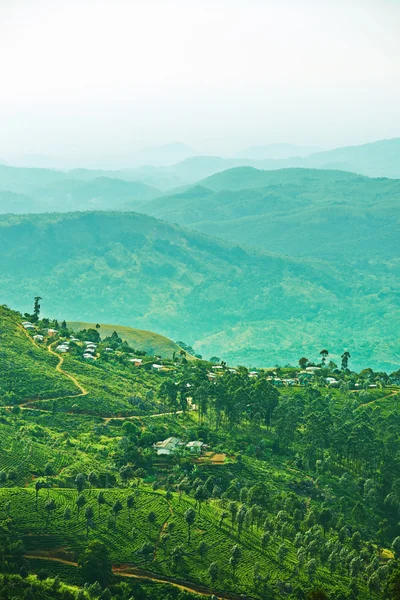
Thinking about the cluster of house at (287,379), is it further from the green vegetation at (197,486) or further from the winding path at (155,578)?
the winding path at (155,578)

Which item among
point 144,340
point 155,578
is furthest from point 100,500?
point 144,340

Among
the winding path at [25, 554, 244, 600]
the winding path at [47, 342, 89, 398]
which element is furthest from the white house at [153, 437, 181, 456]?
the winding path at [25, 554, 244, 600]

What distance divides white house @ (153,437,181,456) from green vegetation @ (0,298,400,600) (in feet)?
1.77

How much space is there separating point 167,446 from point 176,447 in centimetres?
122

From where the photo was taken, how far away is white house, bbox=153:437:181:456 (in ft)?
261

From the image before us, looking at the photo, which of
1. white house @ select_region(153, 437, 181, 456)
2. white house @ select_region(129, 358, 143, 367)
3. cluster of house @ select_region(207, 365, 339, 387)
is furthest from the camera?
cluster of house @ select_region(207, 365, 339, 387)

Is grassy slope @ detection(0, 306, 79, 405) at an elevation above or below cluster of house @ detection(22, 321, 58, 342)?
below

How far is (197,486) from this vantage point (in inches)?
2874

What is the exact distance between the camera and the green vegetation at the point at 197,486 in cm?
5866

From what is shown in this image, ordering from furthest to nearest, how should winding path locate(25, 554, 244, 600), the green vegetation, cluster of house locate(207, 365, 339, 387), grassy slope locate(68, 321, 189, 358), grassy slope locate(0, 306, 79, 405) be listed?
1. grassy slope locate(68, 321, 189, 358)
2. cluster of house locate(207, 365, 339, 387)
3. grassy slope locate(0, 306, 79, 405)
4. the green vegetation
5. winding path locate(25, 554, 244, 600)

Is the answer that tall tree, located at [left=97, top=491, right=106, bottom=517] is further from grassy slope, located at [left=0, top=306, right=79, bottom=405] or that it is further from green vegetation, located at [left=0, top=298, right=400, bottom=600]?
grassy slope, located at [left=0, top=306, right=79, bottom=405]

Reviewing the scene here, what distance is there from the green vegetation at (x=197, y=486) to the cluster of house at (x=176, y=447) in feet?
1.94

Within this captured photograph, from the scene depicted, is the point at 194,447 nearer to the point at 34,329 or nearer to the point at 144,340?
the point at 34,329

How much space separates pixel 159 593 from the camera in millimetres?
56094
